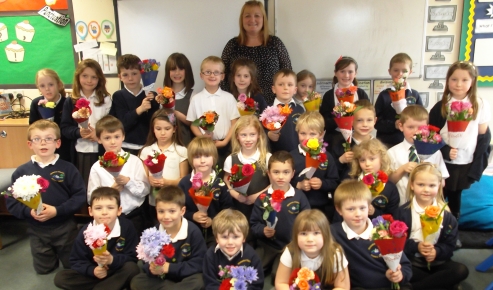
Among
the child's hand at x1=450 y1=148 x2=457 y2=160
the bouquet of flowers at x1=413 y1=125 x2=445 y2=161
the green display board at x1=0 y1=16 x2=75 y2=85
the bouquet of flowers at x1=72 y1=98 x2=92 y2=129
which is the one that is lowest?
the child's hand at x1=450 y1=148 x2=457 y2=160

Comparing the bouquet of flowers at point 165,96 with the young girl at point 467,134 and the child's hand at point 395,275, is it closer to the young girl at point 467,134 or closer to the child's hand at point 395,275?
the child's hand at point 395,275

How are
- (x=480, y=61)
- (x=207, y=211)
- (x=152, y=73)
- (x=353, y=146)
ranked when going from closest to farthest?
(x=207, y=211) → (x=353, y=146) → (x=152, y=73) → (x=480, y=61)

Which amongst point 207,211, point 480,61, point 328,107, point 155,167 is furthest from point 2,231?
point 480,61

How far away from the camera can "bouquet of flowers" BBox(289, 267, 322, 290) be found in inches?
85.7

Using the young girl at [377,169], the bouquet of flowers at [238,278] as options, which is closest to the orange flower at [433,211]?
the young girl at [377,169]

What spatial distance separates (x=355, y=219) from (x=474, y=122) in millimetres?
1647

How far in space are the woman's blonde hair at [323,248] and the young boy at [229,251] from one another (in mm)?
308

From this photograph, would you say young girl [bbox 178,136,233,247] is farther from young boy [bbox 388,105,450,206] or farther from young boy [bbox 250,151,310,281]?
young boy [bbox 388,105,450,206]

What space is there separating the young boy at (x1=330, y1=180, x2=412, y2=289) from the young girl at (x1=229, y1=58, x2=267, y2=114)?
1487 mm

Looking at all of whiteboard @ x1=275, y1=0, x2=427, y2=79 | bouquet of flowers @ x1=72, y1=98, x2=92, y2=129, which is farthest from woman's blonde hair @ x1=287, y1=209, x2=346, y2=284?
whiteboard @ x1=275, y1=0, x2=427, y2=79

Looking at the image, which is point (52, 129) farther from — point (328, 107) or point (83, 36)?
point (328, 107)

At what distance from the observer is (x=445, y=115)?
3.56 m

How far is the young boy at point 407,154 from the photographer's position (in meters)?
3.23

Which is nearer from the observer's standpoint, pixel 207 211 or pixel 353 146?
pixel 207 211
